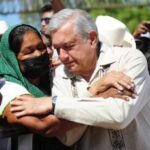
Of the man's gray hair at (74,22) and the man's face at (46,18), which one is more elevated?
the man's gray hair at (74,22)

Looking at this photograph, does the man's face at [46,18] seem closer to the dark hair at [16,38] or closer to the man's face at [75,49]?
the dark hair at [16,38]

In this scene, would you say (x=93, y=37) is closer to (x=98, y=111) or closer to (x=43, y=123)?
(x=98, y=111)

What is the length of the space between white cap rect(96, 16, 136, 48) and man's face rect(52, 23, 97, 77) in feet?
3.87

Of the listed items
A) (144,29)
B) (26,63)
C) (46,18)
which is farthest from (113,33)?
(144,29)

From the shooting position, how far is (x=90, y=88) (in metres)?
2.87

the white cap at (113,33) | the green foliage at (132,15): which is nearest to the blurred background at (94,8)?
the green foliage at (132,15)

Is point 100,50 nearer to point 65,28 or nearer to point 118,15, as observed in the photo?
point 65,28

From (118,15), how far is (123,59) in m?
25.0

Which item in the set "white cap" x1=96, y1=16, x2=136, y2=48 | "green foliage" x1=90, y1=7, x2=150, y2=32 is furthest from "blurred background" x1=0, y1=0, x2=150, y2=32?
"white cap" x1=96, y1=16, x2=136, y2=48

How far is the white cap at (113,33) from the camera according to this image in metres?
4.20

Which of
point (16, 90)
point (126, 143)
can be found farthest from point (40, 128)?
point (126, 143)

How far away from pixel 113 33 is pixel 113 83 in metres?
1.55

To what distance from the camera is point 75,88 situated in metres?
2.96

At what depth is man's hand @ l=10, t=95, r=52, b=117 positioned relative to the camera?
8.82 feet
